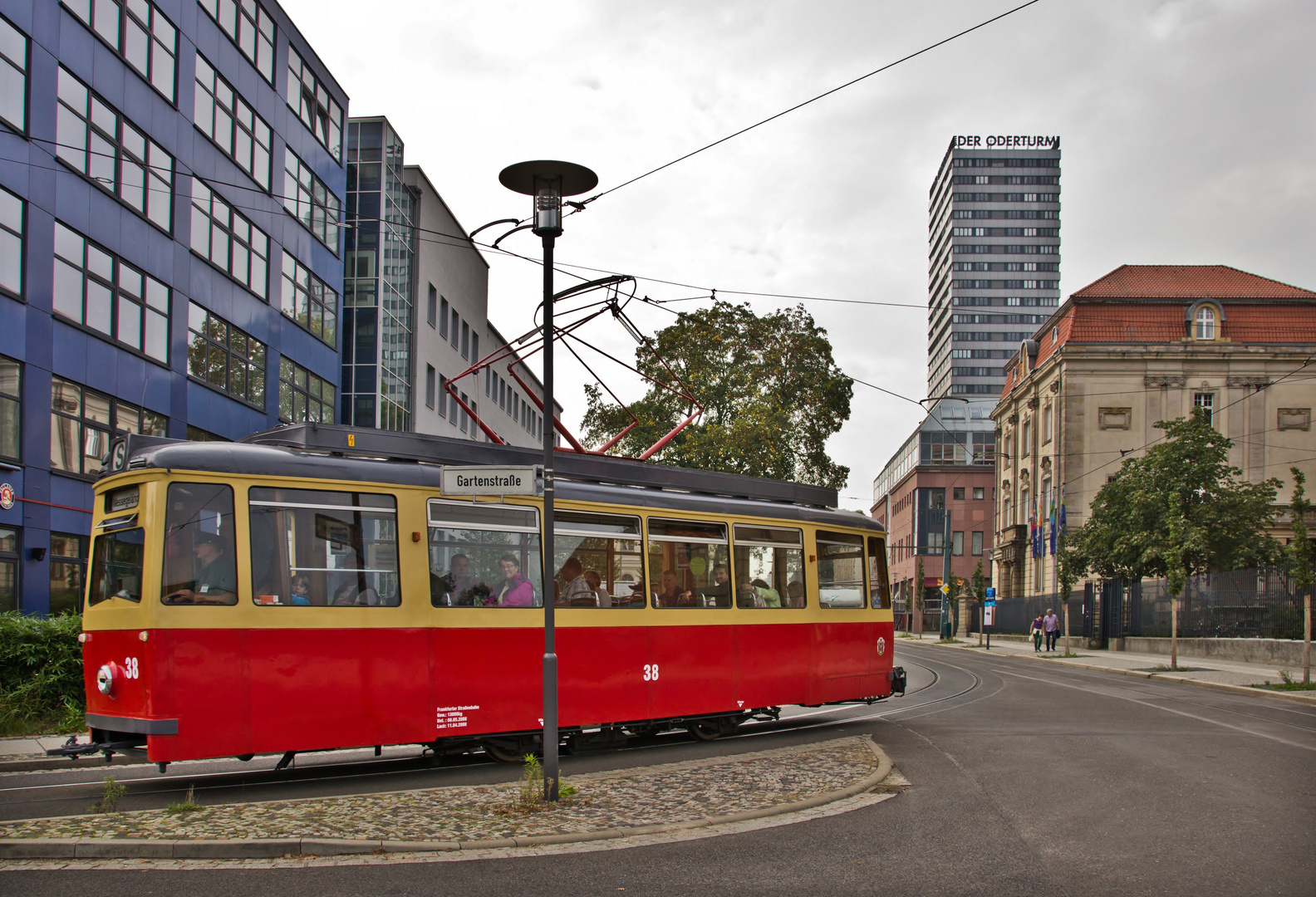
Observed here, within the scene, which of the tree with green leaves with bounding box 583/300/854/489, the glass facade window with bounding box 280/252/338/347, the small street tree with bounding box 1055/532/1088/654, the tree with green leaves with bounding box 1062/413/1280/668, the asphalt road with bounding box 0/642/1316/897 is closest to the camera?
the asphalt road with bounding box 0/642/1316/897

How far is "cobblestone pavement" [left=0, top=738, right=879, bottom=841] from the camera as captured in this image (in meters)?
7.52

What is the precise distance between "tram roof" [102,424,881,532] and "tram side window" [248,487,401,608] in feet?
0.73

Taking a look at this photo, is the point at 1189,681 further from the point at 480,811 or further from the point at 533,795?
the point at 480,811

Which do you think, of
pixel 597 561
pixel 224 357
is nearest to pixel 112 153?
pixel 224 357

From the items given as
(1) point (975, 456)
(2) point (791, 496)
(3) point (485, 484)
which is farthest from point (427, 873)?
(1) point (975, 456)

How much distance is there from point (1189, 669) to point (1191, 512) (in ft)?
44.9

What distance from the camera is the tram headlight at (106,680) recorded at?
937 cm

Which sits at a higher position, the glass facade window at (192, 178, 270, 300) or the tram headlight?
the glass facade window at (192, 178, 270, 300)

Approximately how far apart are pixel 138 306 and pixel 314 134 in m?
12.1

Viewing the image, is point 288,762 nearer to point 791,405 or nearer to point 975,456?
point 791,405

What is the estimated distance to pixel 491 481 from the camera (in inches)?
358

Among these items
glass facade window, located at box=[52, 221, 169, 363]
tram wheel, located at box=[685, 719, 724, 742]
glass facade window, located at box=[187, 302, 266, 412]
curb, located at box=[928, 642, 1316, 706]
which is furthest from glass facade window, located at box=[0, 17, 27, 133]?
curb, located at box=[928, 642, 1316, 706]

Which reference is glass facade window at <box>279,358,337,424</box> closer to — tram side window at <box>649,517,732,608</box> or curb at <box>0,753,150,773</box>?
curb at <box>0,753,150,773</box>

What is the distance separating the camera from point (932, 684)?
939 inches
